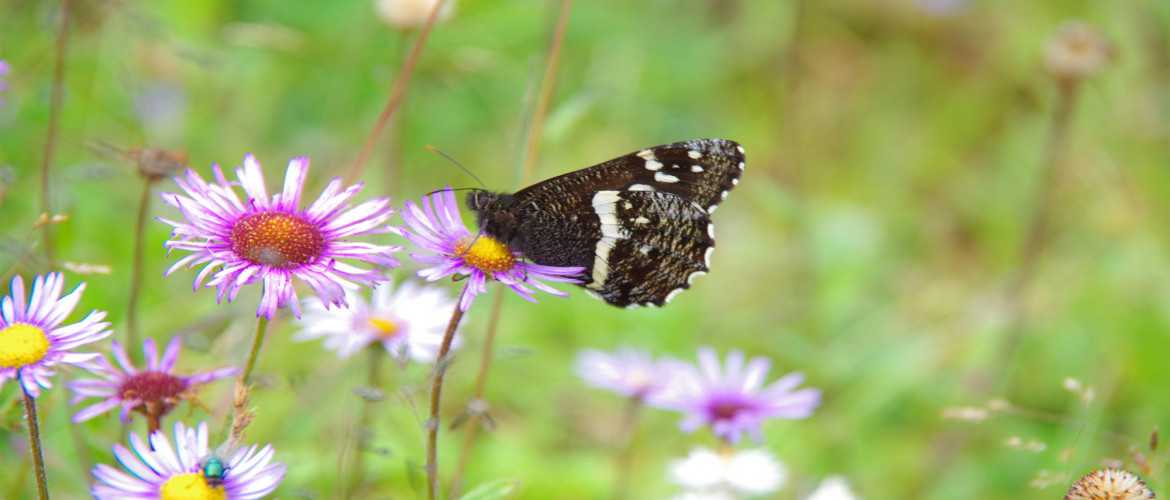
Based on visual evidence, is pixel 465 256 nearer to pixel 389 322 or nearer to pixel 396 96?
pixel 389 322

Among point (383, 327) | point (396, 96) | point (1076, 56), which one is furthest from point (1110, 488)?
point (1076, 56)

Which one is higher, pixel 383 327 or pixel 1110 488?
pixel 383 327

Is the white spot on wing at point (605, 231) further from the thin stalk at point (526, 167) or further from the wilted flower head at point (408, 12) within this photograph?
the wilted flower head at point (408, 12)

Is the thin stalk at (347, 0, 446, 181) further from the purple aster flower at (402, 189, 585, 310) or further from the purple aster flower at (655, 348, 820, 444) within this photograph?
the purple aster flower at (655, 348, 820, 444)

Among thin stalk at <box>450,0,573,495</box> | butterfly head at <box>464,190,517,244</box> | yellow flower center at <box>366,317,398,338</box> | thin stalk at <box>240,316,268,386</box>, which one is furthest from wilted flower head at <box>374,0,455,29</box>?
thin stalk at <box>240,316,268,386</box>

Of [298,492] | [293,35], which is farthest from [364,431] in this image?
[293,35]

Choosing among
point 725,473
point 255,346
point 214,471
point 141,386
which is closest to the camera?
point 214,471
